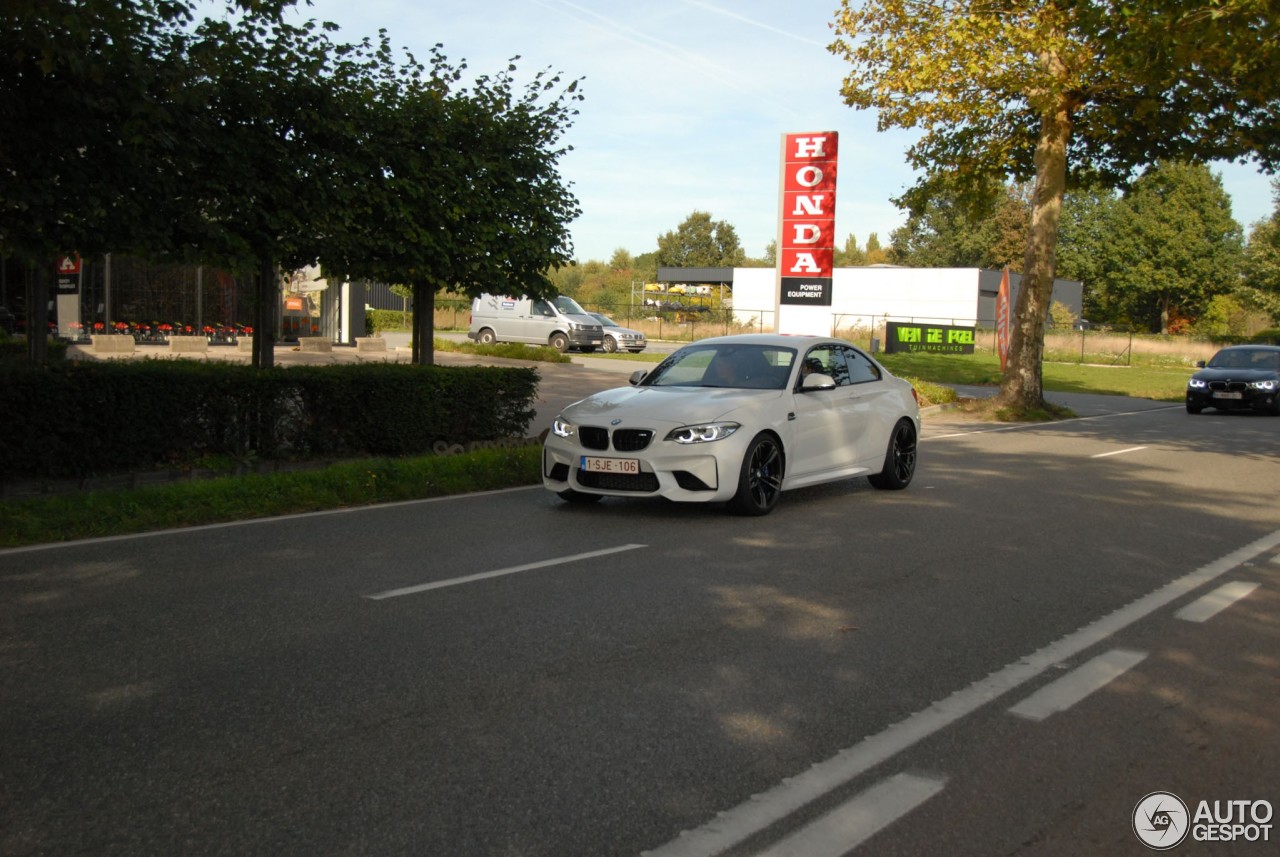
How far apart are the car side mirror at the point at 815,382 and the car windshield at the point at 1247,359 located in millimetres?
19405

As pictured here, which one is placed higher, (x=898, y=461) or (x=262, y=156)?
(x=262, y=156)

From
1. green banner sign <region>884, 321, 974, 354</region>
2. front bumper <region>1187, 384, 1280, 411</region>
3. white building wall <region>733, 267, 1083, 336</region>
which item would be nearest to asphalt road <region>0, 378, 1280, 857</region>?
front bumper <region>1187, 384, 1280, 411</region>

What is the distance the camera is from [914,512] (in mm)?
10703

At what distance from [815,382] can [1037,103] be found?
40.2 ft

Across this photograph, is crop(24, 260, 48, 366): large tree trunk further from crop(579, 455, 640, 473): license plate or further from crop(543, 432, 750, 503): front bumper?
crop(543, 432, 750, 503): front bumper

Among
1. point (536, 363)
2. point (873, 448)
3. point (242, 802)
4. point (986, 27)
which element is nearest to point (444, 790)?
point (242, 802)

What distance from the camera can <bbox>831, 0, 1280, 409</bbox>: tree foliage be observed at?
20.2 meters

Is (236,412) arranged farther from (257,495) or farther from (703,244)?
(703,244)

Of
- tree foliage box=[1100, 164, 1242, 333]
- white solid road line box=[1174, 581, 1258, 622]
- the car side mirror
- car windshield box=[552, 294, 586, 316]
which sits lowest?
white solid road line box=[1174, 581, 1258, 622]

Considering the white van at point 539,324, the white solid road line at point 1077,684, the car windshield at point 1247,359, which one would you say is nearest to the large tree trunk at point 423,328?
the white solid road line at point 1077,684

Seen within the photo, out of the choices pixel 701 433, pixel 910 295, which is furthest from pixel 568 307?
pixel 910 295

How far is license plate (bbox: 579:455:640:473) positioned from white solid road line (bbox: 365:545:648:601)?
4.13 feet

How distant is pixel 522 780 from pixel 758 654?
1.97m

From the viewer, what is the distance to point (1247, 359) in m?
27.1
